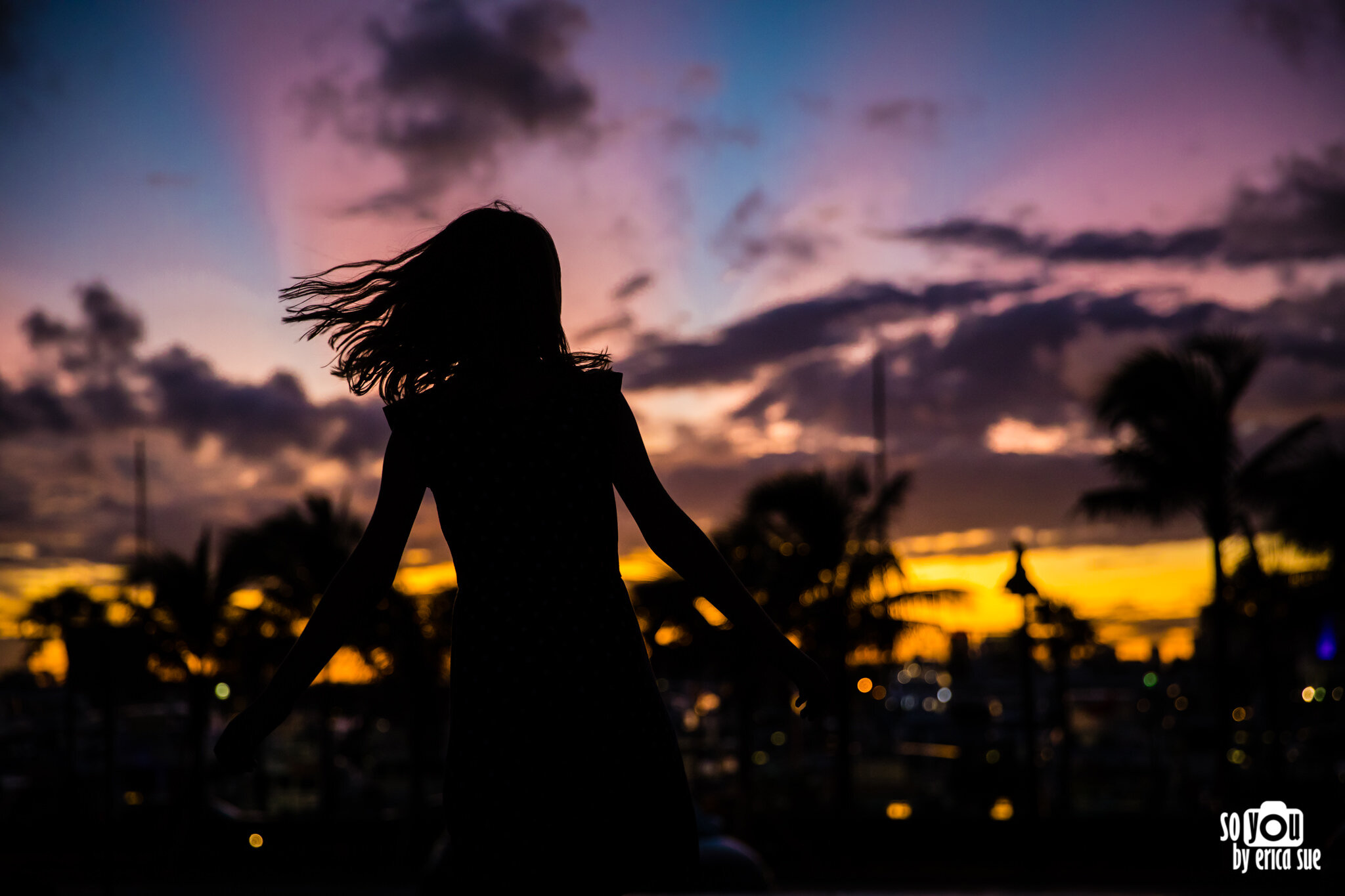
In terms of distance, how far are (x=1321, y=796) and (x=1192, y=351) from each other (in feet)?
59.0

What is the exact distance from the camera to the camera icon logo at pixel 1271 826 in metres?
14.7

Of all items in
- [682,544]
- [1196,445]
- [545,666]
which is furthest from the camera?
[1196,445]

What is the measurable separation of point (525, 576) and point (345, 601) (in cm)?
31

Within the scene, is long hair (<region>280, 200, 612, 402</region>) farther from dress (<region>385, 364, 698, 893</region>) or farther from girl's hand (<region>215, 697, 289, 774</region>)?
girl's hand (<region>215, 697, 289, 774</region>)

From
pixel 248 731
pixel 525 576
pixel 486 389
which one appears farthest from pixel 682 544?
pixel 248 731

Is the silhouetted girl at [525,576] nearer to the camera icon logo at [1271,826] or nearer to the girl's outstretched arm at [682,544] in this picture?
the girl's outstretched arm at [682,544]

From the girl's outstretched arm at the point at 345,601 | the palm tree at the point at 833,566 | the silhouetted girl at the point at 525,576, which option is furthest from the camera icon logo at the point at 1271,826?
the girl's outstretched arm at the point at 345,601

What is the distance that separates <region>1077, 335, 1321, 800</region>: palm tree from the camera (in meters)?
22.2

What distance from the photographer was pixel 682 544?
2051 millimetres

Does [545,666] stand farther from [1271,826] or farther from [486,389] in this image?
[1271,826]

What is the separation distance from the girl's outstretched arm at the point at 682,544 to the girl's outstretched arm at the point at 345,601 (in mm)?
362

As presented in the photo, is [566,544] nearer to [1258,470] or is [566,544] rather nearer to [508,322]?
[508,322]

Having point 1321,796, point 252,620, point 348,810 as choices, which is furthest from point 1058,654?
point 252,620

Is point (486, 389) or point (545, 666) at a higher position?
point (486, 389)
